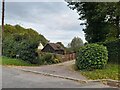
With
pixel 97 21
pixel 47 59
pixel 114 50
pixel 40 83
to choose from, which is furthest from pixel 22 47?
pixel 40 83

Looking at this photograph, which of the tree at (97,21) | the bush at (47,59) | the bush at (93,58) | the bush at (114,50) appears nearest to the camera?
the bush at (93,58)

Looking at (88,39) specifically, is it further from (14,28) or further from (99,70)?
(14,28)

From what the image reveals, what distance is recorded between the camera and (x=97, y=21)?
22891 millimetres

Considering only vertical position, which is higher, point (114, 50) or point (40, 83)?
point (114, 50)

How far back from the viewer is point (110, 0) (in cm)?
2027

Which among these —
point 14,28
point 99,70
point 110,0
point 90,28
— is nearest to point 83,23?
point 90,28

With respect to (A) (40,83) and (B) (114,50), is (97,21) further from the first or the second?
(A) (40,83)

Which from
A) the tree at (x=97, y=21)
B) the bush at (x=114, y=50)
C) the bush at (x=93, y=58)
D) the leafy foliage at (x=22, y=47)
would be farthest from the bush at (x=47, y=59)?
the bush at (x=93, y=58)

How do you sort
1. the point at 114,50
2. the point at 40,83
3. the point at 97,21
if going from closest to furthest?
the point at 40,83 < the point at 114,50 < the point at 97,21

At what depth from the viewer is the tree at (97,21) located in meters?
21.7

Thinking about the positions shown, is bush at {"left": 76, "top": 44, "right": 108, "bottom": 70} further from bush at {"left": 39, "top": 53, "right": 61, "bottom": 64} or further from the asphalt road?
bush at {"left": 39, "top": 53, "right": 61, "bottom": 64}

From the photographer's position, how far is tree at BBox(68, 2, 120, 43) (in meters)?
21.7

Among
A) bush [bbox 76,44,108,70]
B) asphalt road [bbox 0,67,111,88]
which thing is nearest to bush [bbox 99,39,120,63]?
bush [bbox 76,44,108,70]

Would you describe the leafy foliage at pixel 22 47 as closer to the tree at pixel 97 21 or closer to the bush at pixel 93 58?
the tree at pixel 97 21
